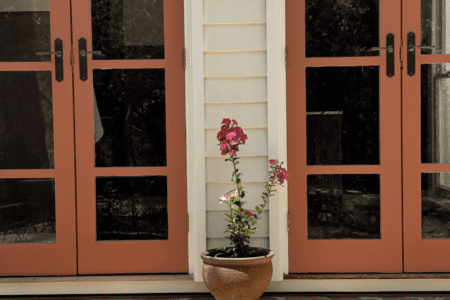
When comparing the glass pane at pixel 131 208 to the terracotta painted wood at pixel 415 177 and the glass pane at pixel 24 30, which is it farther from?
the terracotta painted wood at pixel 415 177

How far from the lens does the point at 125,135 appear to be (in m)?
2.64

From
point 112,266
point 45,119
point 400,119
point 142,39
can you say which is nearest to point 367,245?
point 400,119

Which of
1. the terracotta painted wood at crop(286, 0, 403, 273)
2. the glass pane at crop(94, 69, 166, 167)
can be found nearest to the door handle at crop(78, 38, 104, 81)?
the glass pane at crop(94, 69, 166, 167)

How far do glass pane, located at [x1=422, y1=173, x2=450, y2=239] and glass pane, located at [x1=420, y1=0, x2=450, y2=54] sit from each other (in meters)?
0.74

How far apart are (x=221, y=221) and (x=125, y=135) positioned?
0.76 m

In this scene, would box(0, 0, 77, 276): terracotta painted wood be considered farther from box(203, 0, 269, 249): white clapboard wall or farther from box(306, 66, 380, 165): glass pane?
box(306, 66, 380, 165): glass pane

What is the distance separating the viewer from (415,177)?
2.59 metres

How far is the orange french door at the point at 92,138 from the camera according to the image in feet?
8.52

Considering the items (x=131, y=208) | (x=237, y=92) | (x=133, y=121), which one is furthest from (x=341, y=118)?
(x=131, y=208)

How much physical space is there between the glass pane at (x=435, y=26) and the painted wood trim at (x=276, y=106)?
0.81 meters

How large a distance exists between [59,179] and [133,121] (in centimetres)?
54

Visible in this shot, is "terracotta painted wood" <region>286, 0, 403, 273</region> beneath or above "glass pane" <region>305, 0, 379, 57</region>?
beneath

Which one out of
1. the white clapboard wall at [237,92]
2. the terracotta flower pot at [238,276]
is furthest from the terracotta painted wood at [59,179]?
the terracotta flower pot at [238,276]

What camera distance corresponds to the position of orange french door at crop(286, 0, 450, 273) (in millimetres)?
2580
